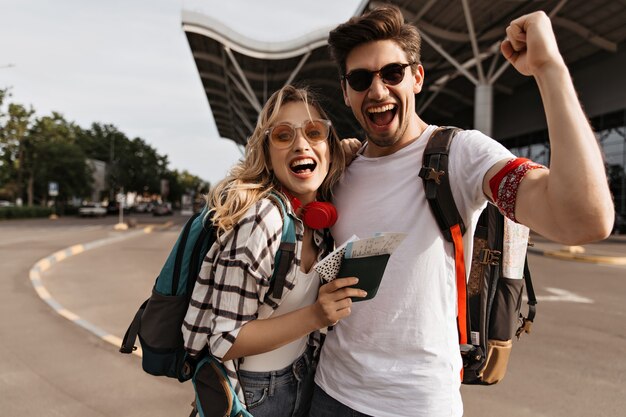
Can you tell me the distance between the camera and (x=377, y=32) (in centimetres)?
155

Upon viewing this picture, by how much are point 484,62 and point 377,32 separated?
28.5 meters

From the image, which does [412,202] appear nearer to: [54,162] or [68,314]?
[68,314]

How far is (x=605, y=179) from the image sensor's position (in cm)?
93

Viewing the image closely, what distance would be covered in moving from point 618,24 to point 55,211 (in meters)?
46.3

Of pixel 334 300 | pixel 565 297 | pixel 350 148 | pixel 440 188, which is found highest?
pixel 350 148

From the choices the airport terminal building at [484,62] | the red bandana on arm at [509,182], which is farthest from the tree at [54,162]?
the red bandana on arm at [509,182]

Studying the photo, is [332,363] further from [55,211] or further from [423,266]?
[55,211]

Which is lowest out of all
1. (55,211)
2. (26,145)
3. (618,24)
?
(55,211)

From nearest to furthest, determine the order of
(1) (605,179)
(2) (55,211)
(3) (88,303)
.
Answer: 1. (1) (605,179)
2. (3) (88,303)
3. (2) (55,211)

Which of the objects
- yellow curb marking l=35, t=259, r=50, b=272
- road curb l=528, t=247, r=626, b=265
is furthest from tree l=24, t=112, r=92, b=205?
road curb l=528, t=247, r=626, b=265

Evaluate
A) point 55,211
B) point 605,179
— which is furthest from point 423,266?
point 55,211

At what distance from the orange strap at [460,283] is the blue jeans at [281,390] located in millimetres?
586

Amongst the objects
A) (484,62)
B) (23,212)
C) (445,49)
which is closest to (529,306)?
(445,49)

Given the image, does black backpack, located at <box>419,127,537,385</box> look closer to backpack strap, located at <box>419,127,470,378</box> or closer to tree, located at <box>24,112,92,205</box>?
backpack strap, located at <box>419,127,470,378</box>
